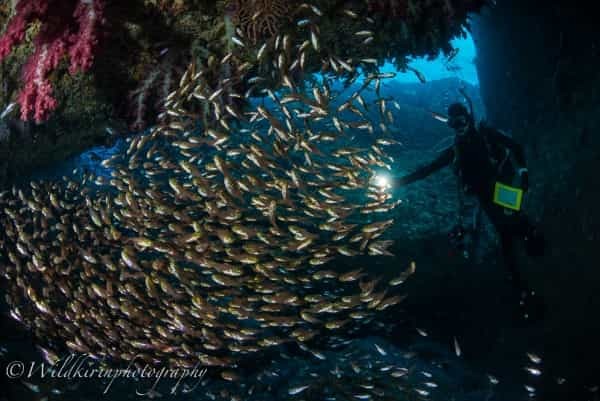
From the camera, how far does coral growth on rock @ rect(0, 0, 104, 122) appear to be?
4207mm

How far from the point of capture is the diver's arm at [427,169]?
6.95 metres

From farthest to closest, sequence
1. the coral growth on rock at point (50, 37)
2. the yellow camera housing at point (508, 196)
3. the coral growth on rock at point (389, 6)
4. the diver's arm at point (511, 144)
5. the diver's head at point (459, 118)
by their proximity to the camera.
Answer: the diver's head at point (459, 118), the diver's arm at point (511, 144), the yellow camera housing at point (508, 196), the coral growth on rock at point (389, 6), the coral growth on rock at point (50, 37)

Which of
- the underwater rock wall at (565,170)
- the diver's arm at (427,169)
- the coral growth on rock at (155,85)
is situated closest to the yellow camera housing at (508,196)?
the diver's arm at (427,169)

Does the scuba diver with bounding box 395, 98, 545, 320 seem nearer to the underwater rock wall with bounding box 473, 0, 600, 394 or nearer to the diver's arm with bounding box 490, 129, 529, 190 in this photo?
the diver's arm with bounding box 490, 129, 529, 190

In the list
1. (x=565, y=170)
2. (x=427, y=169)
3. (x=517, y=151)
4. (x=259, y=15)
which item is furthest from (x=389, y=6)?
(x=565, y=170)

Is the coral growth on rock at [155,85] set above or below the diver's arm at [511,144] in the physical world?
above

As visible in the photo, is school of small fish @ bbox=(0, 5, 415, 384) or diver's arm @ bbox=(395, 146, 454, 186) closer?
school of small fish @ bbox=(0, 5, 415, 384)

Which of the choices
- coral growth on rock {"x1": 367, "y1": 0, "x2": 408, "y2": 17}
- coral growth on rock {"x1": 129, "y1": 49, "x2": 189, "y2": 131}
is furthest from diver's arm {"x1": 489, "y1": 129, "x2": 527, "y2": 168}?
coral growth on rock {"x1": 129, "y1": 49, "x2": 189, "y2": 131}

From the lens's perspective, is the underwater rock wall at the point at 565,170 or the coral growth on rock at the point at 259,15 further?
the underwater rock wall at the point at 565,170

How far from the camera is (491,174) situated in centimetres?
747

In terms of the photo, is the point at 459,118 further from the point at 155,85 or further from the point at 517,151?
the point at 155,85

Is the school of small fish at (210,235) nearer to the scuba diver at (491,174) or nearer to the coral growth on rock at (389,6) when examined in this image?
the coral growth on rock at (389,6)

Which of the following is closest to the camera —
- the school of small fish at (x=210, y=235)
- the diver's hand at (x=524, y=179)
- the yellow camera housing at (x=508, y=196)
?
the school of small fish at (x=210, y=235)

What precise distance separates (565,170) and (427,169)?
326 centimetres
